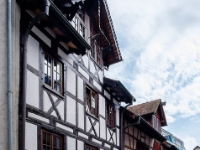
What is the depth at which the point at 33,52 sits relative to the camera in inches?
435

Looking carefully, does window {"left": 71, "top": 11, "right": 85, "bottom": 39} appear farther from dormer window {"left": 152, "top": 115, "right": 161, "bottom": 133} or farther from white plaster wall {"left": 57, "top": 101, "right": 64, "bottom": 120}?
dormer window {"left": 152, "top": 115, "right": 161, "bottom": 133}

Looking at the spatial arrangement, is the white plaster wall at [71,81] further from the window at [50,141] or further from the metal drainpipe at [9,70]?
the metal drainpipe at [9,70]

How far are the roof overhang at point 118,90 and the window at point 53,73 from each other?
451cm

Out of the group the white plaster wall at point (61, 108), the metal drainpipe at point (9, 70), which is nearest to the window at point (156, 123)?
the white plaster wall at point (61, 108)

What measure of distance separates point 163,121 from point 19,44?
20.8 metres

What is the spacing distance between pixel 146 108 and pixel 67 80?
14716 mm

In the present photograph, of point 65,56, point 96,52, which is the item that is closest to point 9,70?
point 65,56

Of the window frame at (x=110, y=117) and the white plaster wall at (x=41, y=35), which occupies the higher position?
the white plaster wall at (x=41, y=35)

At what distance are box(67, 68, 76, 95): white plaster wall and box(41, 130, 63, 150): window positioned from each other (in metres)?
1.83

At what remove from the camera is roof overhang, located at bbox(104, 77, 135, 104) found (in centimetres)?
1705

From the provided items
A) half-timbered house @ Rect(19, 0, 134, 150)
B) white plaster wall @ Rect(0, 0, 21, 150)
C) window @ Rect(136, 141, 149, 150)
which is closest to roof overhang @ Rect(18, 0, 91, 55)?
half-timbered house @ Rect(19, 0, 134, 150)

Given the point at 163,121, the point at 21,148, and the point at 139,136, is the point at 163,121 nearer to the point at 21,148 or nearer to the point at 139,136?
the point at 139,136

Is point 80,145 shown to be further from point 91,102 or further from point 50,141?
point 91,102

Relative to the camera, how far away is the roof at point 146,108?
26392mm
